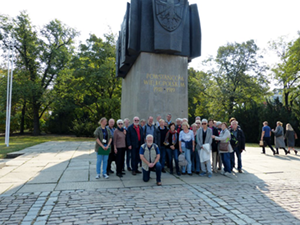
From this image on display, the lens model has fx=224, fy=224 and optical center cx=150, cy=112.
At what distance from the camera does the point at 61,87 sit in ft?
95.8

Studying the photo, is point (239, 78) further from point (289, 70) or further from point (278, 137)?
point (278, 137)

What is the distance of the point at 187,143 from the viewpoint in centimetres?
691

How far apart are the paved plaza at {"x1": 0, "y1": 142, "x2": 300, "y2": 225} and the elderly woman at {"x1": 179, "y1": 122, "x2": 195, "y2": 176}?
1.48 feet

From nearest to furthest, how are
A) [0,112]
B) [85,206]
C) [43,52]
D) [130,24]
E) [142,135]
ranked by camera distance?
1. [85,206]
2. [142,135]
3. [130,24]
4. [0,112]
5. [43,52]

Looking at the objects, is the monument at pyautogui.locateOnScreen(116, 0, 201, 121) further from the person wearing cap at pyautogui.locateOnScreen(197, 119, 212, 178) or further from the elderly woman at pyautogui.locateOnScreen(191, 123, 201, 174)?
the person wearing cap at pyautogui.locateOnScreen(197, 119, 212, 178)

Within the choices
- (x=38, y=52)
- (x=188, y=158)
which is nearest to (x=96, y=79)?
(x=38, y=52)

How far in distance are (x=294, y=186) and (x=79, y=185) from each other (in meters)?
5.44

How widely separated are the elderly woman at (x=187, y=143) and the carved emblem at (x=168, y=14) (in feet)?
15.7

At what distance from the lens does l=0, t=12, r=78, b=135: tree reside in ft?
90.0

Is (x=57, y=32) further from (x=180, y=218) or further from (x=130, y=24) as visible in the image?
(x=180, y=218)

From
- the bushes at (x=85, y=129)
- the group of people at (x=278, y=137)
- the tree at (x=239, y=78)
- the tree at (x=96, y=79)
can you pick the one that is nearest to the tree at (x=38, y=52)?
the tree at (x=96, y=79)

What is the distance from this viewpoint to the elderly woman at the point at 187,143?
22.6 feet

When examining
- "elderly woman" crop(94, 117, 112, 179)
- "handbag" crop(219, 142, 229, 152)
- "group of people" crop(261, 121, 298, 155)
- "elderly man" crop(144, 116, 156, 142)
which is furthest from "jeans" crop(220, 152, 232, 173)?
"group of people" crop(261, 121, 298, 155)

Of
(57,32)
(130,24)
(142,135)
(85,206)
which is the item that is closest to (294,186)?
(142,135)
